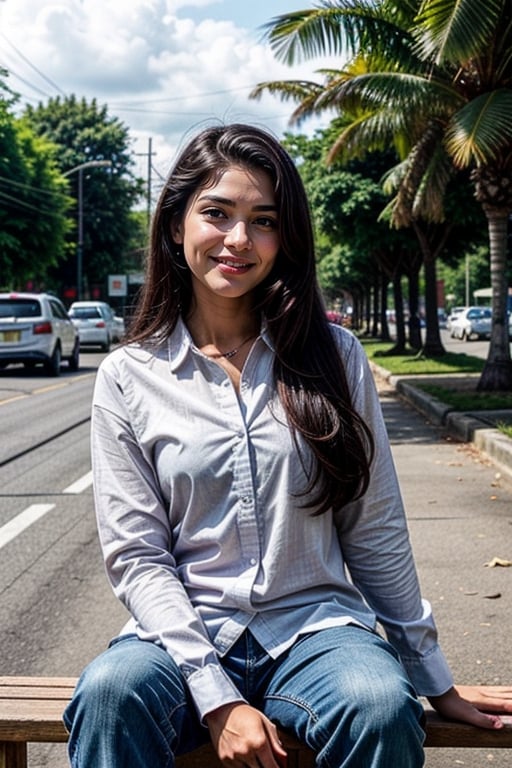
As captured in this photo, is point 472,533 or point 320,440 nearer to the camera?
point 320,440

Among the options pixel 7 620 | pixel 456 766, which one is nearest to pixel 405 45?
pixel 7 620

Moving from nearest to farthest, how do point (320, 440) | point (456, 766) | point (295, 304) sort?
point (320, 440)
point (295, 304)
point (456, 766)

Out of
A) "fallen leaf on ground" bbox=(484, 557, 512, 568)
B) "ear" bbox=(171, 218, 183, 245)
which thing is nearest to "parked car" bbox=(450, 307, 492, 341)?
"fallen leaf on ground" bbox=(484, 557, 512, 568)

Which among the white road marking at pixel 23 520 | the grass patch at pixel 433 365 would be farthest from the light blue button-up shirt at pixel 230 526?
the grass patch at pixel 433 365

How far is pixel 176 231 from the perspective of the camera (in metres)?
2.79

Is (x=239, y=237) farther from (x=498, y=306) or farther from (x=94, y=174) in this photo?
(x=94, y=174)

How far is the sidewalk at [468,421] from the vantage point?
1003 centimetres

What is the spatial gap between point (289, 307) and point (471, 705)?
3.28 feet

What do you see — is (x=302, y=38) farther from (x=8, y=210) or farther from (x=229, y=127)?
(x=8, y=210)

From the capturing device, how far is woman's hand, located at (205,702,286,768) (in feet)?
6.87

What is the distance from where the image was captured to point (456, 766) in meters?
3.57

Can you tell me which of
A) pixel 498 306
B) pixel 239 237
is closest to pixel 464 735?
pixel 239 237

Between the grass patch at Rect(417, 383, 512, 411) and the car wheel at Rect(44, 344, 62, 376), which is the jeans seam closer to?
the grass patch at Rect(417, 383, 512, 411)

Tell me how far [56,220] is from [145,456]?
1640 inches
